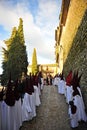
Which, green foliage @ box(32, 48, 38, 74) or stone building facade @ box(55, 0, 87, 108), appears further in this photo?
green foliage @ box(32, 48, 38, 74)

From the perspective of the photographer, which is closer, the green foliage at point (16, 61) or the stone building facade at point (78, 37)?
the stone building facade at point (78, 37)

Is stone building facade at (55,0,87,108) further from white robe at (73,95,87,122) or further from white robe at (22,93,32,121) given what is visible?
white robe at (22,93,32,121)

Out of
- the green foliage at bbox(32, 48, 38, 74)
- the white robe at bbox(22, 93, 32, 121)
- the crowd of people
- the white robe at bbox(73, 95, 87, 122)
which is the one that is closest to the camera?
the crowd of people

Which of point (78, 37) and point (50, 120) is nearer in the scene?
point (50, 120)

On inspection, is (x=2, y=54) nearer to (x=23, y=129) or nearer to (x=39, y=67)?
(x=39, y=67)

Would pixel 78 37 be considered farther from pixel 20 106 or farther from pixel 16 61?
pixel 16 61

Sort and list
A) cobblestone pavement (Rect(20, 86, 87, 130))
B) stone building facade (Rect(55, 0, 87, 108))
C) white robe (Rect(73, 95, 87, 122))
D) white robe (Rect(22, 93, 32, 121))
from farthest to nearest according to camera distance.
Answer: stone building facade (Rect(55, 0, 87, 108)) → white robe (Rect(22, 93, 32, 121)) → white robe (Rect(73, 95, 87, 122)) → cobblestone pavement (Rect(20, 86, 87, 130))

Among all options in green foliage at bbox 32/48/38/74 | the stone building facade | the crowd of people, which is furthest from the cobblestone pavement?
green foliage at bbox 32/48/38/74

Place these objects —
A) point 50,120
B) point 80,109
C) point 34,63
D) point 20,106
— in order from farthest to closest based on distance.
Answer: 1. point 34,63
2. point 50,120
3. point 80,109
4. point 20,106

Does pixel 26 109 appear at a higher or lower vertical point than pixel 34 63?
lower

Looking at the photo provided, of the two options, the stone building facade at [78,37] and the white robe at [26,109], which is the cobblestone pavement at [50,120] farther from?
the stone building facade at [78,37]

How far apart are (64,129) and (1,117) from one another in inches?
91.2

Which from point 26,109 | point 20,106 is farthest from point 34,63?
point 20,106

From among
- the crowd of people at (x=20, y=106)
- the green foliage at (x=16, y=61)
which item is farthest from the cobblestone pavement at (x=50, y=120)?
the green foliage at (x=16, y=61)
